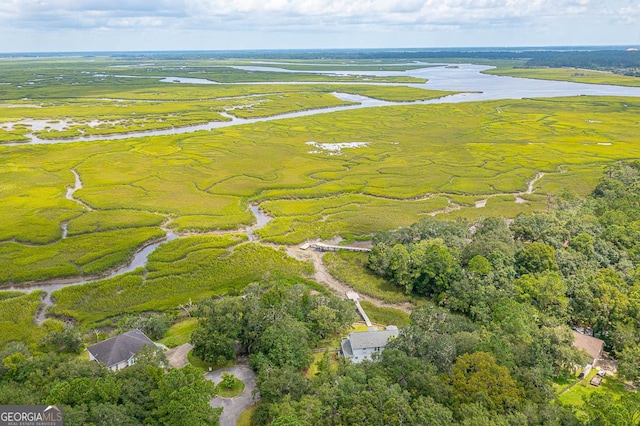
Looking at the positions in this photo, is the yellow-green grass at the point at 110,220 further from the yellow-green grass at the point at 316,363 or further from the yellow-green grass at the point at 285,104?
the yellow-green grass at the point at 285,104

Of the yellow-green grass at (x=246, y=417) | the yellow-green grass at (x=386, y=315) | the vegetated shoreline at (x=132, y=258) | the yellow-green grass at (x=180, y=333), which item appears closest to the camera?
the yellow-green grass at (x=246, y=417)

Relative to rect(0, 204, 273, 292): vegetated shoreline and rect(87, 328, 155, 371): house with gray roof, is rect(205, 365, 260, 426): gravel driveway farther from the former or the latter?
rect(0, 204, 273, 292): vegetated shoreline

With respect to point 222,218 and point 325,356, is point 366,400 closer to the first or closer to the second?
point 325,356

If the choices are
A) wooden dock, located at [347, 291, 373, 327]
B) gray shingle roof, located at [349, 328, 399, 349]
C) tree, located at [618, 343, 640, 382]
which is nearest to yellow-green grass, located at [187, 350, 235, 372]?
gray shingle roof, located at [349, 328, 399, 349]

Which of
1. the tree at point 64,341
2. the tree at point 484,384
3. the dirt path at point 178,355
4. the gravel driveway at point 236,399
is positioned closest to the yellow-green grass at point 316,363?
the gravel driveway at point 236,399

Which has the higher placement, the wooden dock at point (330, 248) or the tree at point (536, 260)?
the tree at point (536, 260)

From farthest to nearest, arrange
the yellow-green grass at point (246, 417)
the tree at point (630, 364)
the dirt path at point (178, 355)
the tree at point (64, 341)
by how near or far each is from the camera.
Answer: the tree at point (64, 341) < the dirt path at point (178, 355) < the tree at point (630, 364) < the yellow-green grass at point (246, 417)
